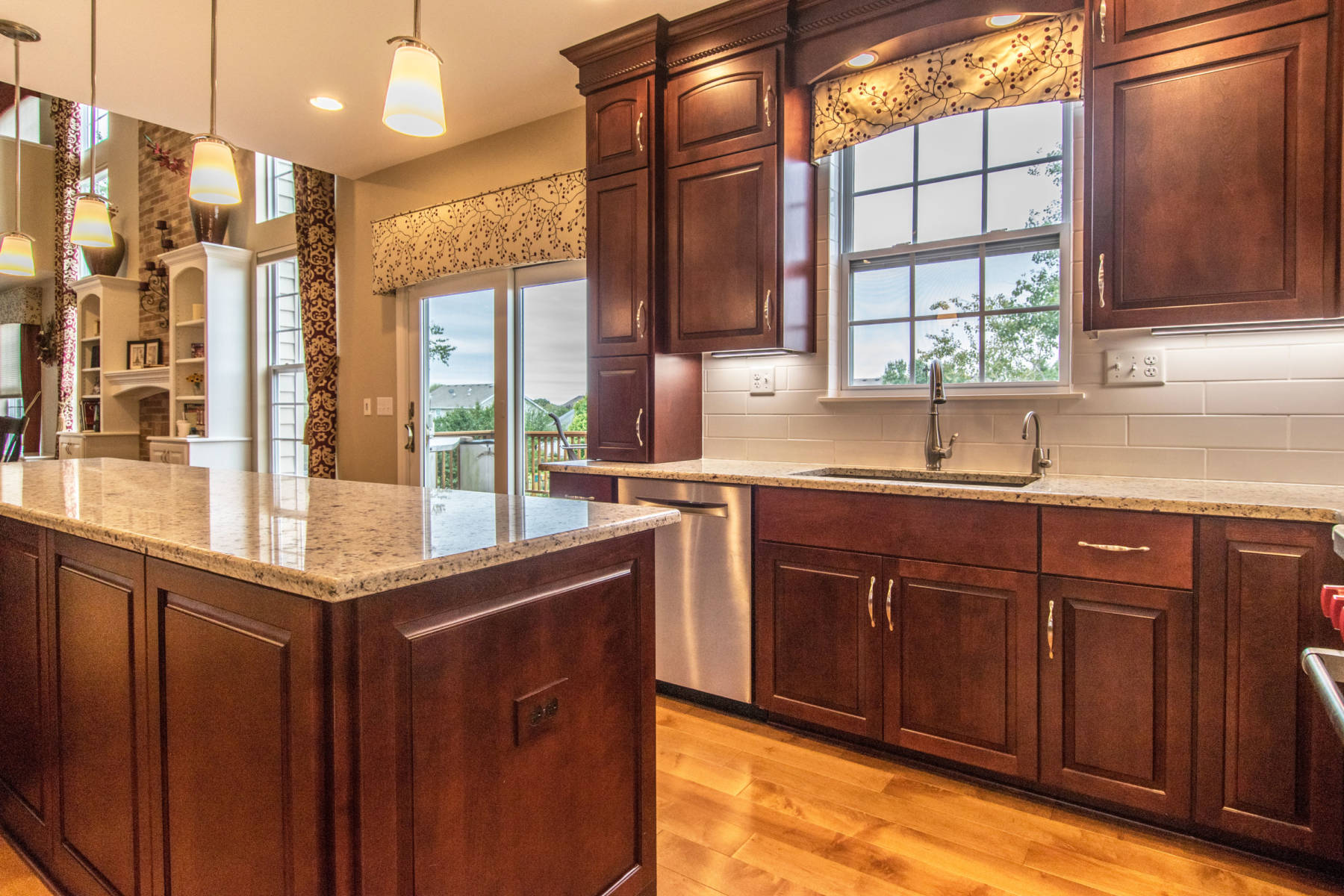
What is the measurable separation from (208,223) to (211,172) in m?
3.94

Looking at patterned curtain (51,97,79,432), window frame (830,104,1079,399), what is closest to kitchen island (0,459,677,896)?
window frame (830,104,1079,399)

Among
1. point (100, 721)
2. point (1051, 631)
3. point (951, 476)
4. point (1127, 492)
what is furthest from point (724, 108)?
point (100, 721)

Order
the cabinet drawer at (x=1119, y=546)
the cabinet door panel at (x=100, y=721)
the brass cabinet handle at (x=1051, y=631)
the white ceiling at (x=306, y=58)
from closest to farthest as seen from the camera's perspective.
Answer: the cabinet door panel at (x=100, y=721) < the cabinet drawer at (x=1119, y=546) < the brass cabinet handle at (x=1051, y=631) < the white ceiling at (x=306, y=58)

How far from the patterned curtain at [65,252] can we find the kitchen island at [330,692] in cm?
665

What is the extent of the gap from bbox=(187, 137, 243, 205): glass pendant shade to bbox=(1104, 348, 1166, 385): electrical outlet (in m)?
2.84

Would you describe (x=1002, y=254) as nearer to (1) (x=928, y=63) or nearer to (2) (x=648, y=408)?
(1) (x=928, y=63)

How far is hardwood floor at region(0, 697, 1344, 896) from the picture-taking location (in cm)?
168

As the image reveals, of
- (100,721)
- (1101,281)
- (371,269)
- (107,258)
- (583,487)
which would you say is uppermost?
(107,258)

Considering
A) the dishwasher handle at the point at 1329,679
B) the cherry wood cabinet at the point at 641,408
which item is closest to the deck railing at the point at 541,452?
the cherry wood cabinet at the point at 641,408

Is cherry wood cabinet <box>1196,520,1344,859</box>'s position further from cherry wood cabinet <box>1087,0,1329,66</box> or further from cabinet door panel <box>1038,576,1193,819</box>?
cherry wood cabinet <box>1087,0,1329,66</box>

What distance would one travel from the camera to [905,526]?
2182 mm

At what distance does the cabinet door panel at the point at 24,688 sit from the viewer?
1.64 metres

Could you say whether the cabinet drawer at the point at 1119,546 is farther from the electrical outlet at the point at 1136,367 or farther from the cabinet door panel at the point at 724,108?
the cabinet door panel at the point at 724,108

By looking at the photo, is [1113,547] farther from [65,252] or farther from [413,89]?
[65,252]
